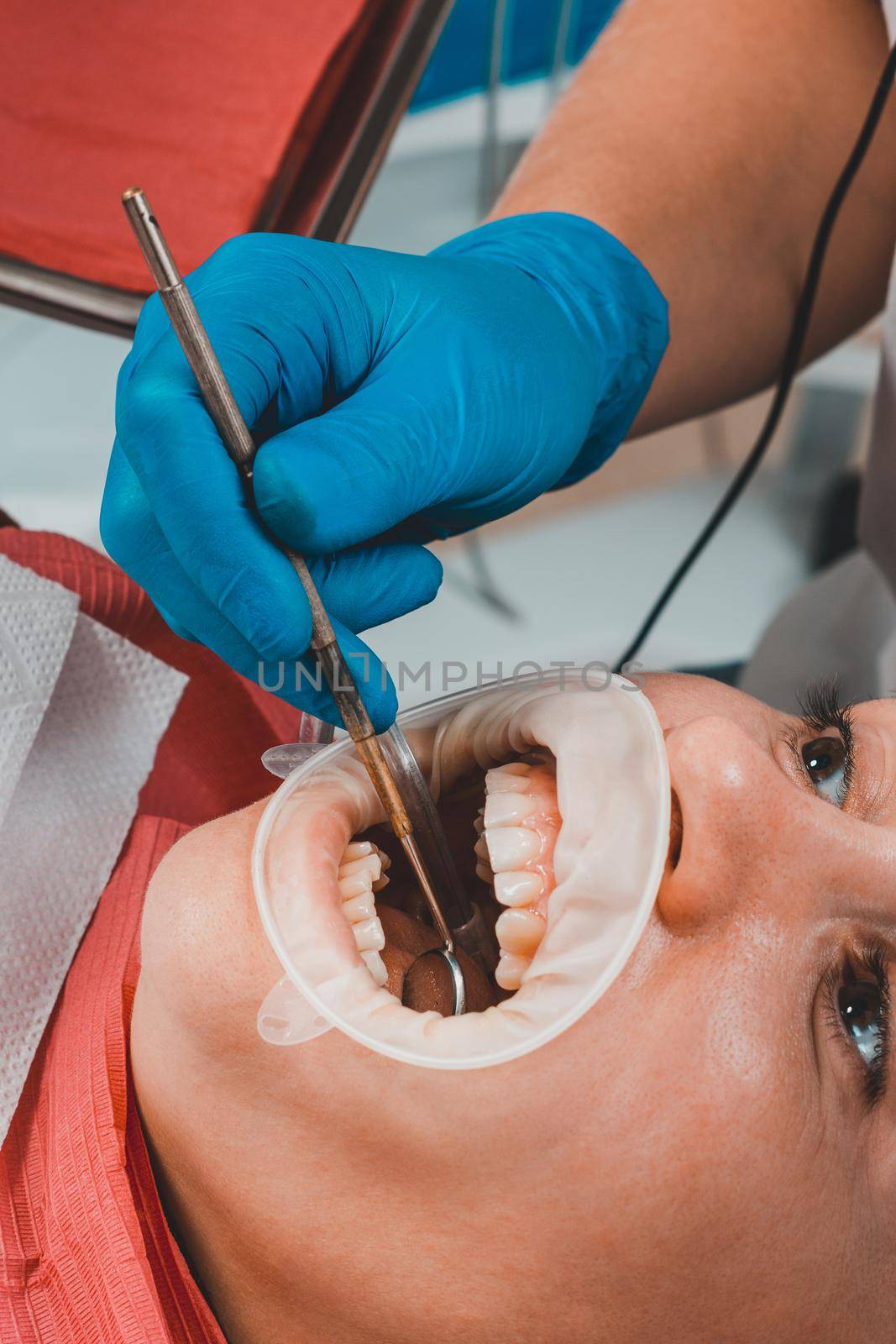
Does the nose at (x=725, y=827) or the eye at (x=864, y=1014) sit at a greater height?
the nose at (x=725, y=827)

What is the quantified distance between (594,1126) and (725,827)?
0.60 feet

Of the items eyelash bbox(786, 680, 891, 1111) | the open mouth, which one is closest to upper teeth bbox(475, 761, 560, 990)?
the open mouth

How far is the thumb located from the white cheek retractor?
0.48 feet

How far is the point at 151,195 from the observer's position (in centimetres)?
116

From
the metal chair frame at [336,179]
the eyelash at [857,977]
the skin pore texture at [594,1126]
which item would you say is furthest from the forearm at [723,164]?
the skin pore texture at [594,1126]

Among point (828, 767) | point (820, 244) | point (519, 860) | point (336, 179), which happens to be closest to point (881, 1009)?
point (828, 767)

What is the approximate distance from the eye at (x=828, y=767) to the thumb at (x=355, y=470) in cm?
32

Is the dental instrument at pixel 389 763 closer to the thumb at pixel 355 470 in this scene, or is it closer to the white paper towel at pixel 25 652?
the thumb at pixel 355 470

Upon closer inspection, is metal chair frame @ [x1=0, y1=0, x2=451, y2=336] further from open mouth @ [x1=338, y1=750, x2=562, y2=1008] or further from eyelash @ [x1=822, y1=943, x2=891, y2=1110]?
eyelash @ [x1=822, y1=943, x2=891, y2=1110]

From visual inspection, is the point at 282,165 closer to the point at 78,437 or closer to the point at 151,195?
the point at 151,195

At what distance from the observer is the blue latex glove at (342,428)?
2.13ft

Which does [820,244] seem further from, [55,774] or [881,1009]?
[55,774]

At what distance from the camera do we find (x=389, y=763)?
2.25ft

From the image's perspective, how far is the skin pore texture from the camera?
1.97 ft
